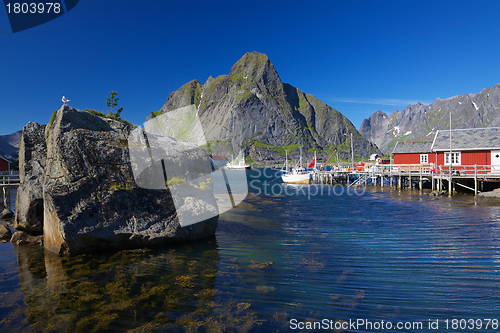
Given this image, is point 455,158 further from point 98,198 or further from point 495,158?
point 98,198

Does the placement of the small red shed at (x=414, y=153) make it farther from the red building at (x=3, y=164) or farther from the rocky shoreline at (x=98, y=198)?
the red building at (x=3, y=164)

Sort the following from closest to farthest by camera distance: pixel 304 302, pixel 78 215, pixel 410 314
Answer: pixel 410 314, pixel 304 302, pixel 78 215

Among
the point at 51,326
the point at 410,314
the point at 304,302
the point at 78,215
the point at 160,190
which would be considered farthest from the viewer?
the point at 160,190

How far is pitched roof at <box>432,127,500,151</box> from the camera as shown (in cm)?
3594

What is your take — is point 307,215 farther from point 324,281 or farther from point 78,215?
point 78,215

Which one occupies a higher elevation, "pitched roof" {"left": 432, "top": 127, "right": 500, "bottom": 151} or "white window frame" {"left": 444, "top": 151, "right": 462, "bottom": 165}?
"pitched roof" {"left": 432, "top": 127, "right": 500, "bottom": 151}

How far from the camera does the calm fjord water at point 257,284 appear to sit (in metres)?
5.94

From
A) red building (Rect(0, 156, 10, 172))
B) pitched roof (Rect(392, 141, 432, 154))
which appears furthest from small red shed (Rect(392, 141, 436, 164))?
red building (Rect(0, 156, 10, 172))

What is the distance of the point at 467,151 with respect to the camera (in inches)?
1457

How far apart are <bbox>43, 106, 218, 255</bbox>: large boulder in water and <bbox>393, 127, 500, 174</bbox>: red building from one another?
38.0 meters

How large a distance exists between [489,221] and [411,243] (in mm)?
9074

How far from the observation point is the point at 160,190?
11.5 m

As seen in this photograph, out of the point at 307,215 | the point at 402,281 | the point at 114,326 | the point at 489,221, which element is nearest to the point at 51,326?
the point at 114,326

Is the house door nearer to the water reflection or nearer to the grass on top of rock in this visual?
the water reflection
